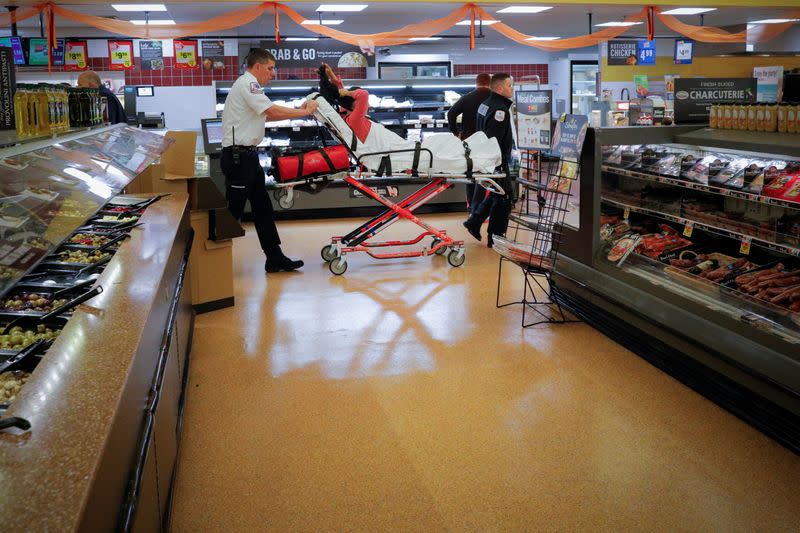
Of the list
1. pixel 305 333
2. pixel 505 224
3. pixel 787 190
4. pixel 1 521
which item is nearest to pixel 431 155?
pixel 505 224

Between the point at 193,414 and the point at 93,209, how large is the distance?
1271mm

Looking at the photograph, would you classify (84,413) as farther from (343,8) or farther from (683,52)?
(683,52)

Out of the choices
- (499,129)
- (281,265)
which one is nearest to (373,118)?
(499,129)

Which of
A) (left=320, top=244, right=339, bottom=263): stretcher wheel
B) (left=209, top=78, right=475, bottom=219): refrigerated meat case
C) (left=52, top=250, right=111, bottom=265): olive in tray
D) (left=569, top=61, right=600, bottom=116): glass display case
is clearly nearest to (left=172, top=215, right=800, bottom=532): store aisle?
(left=52, top=250, right=111, bottom=265): olive in tray

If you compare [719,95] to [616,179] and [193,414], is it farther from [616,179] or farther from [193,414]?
[193,414]

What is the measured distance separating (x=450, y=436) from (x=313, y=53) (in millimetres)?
9167

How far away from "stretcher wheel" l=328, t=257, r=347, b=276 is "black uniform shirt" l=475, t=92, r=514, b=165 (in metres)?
2.04

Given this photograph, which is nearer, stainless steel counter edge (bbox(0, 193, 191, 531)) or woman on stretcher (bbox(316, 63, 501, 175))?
stainless steel counter edge (bbox(0, 193, 191, 531))

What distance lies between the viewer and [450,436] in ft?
12.0

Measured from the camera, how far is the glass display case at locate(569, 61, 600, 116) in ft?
58.6

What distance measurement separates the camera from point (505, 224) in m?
7.89

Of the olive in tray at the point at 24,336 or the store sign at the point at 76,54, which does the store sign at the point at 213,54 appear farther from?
the olive in tray at the point at 24,336

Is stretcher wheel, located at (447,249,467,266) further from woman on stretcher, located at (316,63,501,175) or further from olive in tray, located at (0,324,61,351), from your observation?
olive in tray, located at (0,324,61,351)

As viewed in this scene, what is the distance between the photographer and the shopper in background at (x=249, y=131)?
21.5 ft
